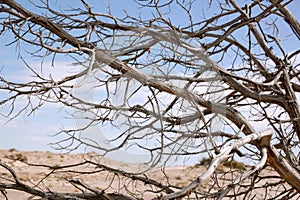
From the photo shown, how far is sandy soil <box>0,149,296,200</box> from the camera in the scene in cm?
410

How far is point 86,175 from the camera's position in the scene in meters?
15.7

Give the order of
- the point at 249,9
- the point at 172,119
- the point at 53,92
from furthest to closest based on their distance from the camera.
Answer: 1. the point at 249,9
2. the point at 172,119
3. the point at 53,92

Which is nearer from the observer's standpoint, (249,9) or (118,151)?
(118,151)

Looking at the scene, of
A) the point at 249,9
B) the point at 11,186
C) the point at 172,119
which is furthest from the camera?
the point at 249,9

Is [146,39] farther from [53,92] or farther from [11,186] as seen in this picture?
[11,186]

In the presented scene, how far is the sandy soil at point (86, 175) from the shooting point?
4.10 m

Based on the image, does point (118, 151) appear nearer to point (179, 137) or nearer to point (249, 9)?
point (179, 137)

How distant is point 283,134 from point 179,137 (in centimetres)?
128

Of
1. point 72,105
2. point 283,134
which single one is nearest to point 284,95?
point 283,134

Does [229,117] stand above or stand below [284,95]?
below

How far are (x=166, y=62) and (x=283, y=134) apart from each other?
1313 millimetres

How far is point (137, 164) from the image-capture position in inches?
152

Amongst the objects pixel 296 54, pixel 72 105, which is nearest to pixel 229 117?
pixel 72 105

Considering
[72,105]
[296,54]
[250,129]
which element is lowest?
[250,129]
